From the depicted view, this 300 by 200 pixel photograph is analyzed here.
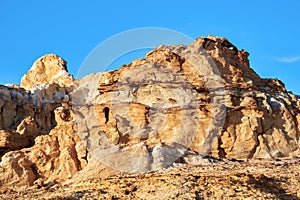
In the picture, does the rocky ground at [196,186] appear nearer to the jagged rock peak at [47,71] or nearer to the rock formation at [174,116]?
the rock formation at [174,116]

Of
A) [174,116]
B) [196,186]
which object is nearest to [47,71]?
[174,116]

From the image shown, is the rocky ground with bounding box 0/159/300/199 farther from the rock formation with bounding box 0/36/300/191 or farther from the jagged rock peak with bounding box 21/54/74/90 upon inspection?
the jagged rock peak with bounding box 21/54/74/90

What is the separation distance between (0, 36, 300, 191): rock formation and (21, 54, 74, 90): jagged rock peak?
3334 centimetres

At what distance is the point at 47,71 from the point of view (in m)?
71.1

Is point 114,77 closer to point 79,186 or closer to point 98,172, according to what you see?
point 98,172

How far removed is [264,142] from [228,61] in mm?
6296

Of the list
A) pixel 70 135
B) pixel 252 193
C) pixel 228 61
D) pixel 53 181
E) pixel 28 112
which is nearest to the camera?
pixel 252 193

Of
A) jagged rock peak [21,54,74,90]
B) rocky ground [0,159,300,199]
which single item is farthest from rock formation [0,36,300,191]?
jagged rock peak [21,54,74,90]

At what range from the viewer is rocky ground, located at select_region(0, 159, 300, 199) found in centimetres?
1909

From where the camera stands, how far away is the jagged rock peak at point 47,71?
69.3m

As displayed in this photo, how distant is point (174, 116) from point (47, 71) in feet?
139

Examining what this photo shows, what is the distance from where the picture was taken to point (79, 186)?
72.3ft

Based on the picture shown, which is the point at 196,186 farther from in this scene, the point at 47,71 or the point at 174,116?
the point at 47,71

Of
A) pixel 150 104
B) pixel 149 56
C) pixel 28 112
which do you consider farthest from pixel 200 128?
pixel 28 112
